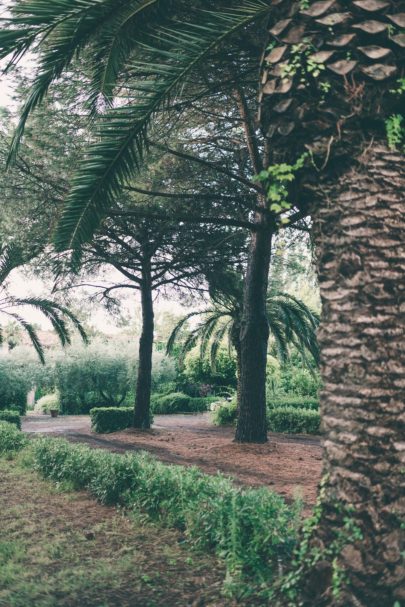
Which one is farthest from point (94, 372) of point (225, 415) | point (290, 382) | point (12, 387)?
point (290, 382)

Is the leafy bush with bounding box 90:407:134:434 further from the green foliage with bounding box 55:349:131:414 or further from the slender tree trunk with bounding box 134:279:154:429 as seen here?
the green foliage with bounding box 55:349:131:414

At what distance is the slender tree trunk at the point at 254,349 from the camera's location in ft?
34.2

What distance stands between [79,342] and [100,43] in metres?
20.5

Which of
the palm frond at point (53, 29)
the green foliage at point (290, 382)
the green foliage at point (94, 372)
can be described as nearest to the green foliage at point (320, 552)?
the palm frond at point (53, 29)

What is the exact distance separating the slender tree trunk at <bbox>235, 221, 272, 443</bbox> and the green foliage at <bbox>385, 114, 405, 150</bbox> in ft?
22.1

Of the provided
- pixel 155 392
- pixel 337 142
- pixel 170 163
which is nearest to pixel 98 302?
pixel 170 163

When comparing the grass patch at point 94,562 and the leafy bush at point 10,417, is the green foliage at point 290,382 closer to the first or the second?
the leafy bush at point 10,417

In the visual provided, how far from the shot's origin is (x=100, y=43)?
5.72m

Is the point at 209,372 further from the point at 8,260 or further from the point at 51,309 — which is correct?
the point at 8,260

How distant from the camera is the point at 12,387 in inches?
947

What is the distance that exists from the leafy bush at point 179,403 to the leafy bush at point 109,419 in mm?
10919

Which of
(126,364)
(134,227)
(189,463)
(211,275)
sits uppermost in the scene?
(134,227)

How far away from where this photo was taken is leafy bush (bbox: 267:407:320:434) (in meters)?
15.8

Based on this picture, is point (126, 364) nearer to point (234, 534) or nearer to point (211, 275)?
point (211, 275)
